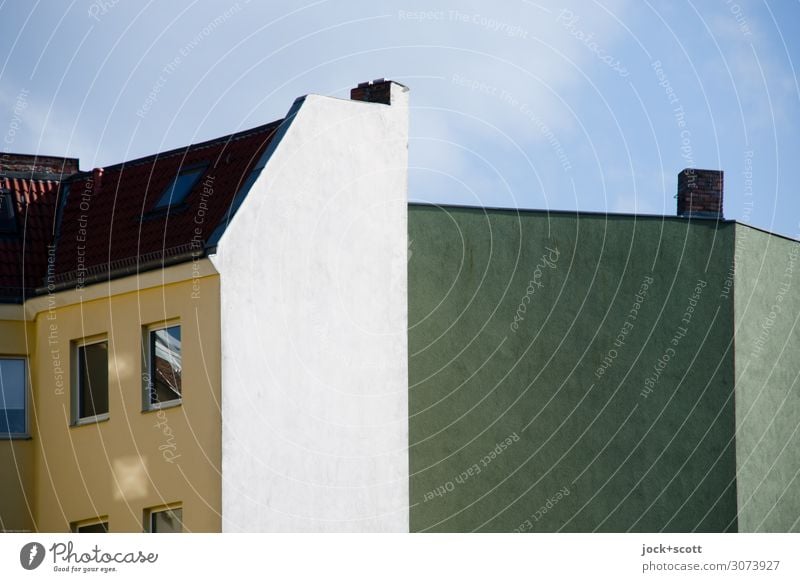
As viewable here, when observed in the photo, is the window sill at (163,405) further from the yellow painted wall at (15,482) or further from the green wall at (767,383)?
the green wall at (767,383)

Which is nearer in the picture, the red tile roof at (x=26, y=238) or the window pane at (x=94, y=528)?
the window pane at (x=94, y=528)

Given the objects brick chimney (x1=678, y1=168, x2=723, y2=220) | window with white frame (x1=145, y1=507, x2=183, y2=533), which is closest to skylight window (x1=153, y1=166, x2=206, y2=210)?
window with white frame (x1=145, y1=507, x2=183, y2=533)

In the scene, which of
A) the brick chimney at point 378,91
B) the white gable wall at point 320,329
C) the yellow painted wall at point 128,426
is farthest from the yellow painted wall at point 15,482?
the brick chimney at point 378,91

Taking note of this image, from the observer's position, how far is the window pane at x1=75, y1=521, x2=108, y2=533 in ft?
91.0

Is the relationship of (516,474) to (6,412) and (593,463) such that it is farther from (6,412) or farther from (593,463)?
(6,412)

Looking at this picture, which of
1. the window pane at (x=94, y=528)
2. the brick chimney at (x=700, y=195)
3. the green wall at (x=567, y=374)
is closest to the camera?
the window pane at (x=94, y=528)

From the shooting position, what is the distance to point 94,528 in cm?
2794

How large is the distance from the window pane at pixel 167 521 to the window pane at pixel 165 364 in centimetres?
181

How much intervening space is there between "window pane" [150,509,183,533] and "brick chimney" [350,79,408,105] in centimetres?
869

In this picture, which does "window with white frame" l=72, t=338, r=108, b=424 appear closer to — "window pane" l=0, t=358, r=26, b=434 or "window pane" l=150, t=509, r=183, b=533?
"window pane" l=0, t=358, r=26, b=434

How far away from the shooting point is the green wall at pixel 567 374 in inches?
1286

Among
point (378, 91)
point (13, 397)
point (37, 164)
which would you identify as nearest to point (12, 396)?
point (13, 397)

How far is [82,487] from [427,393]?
24.3 ft

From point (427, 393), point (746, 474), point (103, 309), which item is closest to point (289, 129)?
point (103, 309)
